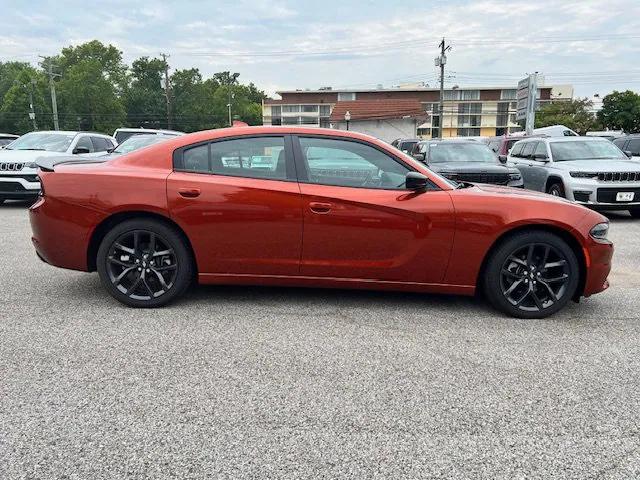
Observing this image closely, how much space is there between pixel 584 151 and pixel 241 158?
885 centimetres

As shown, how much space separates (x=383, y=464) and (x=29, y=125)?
89963mm

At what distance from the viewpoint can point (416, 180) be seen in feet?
12.8

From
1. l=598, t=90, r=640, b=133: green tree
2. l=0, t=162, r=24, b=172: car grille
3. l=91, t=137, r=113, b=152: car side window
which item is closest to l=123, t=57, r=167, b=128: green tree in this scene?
l=598, t=90, r=640, b=133: green tree

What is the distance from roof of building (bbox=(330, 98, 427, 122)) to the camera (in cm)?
3906

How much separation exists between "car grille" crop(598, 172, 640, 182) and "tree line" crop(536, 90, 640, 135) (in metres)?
41.4

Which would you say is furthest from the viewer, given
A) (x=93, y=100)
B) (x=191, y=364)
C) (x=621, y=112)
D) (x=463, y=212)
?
(x=93, y=100)

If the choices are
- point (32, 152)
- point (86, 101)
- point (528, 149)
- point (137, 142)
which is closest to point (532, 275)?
point (528, 149)

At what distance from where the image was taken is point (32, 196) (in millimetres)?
9953

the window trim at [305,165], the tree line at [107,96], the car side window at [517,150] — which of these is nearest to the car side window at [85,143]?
the window trim at [305,165]

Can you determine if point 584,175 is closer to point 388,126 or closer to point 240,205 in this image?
point 240,205

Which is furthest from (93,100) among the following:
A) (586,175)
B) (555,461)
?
(555,461)

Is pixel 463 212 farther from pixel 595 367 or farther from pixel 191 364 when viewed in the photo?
pixel 191 364

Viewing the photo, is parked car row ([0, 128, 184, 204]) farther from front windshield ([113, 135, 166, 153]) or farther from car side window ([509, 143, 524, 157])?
car side window ([509, 143, 524, 157])

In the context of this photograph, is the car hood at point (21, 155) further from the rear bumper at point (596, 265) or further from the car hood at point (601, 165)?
the car hood at point (601, 165)
